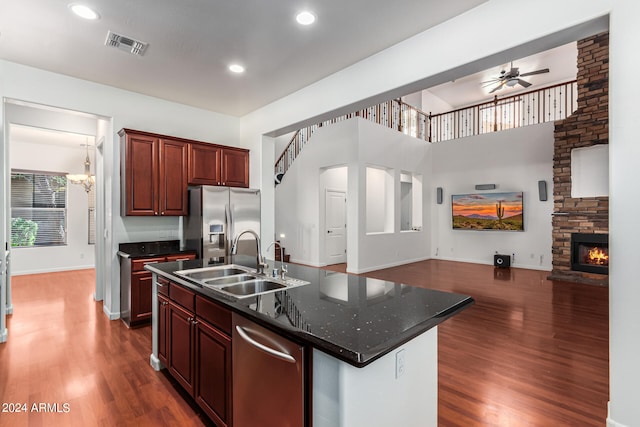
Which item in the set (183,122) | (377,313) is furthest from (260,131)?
(377,313)

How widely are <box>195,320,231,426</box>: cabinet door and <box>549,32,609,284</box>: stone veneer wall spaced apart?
23.1 feet

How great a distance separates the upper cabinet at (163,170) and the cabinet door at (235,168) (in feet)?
0.05

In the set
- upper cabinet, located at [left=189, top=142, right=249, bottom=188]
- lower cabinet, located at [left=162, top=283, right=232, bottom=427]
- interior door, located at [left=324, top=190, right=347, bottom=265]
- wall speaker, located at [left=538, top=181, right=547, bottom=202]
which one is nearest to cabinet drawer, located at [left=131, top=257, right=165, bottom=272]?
upper cabinet, located at [left=189, top=142, right=249, bottom=188]

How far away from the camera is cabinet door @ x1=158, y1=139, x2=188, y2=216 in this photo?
4.35 m

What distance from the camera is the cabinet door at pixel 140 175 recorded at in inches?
161

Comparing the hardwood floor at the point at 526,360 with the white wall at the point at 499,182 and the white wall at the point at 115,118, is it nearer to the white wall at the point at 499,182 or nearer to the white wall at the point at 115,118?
the white wall at the point at 499,182

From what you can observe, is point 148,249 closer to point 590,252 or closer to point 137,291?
point 137,291

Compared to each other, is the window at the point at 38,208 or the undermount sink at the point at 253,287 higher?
the window at the point at 38,208

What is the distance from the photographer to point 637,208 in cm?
181

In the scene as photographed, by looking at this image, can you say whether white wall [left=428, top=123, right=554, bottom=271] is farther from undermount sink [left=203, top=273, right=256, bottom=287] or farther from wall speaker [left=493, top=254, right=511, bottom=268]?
undermount sink [left=203, top=273, right=256, bottom=287]

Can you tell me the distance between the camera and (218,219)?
441cm

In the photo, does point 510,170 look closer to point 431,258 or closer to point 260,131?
point 431,258

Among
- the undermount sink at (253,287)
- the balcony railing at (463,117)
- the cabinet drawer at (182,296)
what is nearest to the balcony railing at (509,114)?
the balcony railing at (463,117)

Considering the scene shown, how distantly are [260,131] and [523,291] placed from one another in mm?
5189
